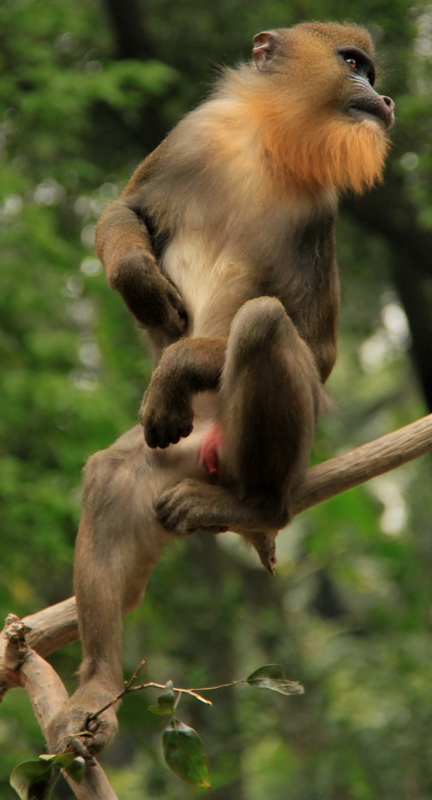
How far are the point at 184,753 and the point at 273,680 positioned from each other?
362mm

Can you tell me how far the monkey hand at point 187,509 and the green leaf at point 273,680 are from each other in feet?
2.87

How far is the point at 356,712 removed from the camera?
50.2ft

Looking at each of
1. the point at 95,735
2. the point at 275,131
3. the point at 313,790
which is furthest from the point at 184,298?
the point at 313,790

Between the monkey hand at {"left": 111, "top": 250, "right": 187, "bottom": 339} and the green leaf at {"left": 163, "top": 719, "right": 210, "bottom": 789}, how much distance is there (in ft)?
5.40

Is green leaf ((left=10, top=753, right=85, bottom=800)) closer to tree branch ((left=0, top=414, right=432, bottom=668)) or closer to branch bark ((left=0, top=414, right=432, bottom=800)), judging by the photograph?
branch bark ((left=0, top=414, right=432, bottom=800))

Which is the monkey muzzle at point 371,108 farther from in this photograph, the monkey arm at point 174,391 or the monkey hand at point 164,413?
the monkey hand at point 164,413

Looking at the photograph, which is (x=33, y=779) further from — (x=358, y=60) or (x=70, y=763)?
(x=358, y=60)

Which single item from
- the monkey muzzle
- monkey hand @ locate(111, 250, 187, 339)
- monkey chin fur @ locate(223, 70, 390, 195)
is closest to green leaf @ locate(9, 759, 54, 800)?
monkey hand @ locate(111, 250, 187, 339)

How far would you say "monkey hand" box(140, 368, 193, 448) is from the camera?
395 centimetres

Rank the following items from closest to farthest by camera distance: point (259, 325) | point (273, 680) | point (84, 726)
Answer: point (273, 680) < point (84, 726) < point (259, 325)

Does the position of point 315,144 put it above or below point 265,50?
below

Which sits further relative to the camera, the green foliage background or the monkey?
the green foliage background

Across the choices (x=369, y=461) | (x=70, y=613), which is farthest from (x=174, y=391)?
(x=70, y=613)

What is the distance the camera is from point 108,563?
13.4ft
